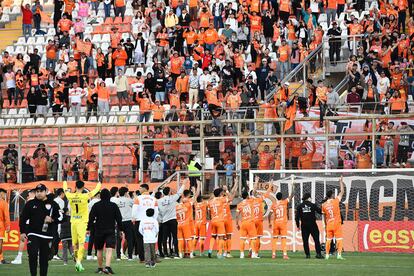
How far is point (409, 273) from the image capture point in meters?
28.3

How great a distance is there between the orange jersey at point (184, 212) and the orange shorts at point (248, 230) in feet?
5.59

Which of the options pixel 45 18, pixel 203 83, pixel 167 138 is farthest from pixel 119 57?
pixel 167 138

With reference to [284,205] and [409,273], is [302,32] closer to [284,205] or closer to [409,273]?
[284,205]

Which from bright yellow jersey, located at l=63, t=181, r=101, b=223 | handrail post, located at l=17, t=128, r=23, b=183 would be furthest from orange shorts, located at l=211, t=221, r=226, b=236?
handrail post, located at l=17, t=128, r=23, b=183

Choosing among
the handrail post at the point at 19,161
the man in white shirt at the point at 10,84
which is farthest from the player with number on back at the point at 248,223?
the man in white shirt at the point at 10,84

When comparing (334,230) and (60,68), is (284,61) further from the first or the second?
(334,230)

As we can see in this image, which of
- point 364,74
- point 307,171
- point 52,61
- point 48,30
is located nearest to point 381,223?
point 307,171

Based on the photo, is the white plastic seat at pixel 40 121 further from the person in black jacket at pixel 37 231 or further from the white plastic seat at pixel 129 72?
the person in black jacket at pixel 37 231

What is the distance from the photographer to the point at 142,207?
30.7 m

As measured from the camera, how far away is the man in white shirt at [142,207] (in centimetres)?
3062

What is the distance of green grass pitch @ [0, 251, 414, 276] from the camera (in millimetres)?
28875

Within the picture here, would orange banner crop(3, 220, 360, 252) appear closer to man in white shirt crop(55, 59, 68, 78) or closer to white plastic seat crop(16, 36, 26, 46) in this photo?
man in white shirt crop(55, 59, 68, 78)

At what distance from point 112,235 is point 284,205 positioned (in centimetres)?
773

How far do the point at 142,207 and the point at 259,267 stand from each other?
323 cm
